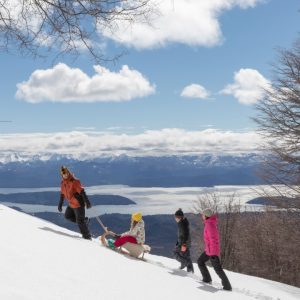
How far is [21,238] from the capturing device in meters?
8.20

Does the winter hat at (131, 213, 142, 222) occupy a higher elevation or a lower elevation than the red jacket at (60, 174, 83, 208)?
lower

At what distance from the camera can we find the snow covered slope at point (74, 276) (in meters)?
5.35

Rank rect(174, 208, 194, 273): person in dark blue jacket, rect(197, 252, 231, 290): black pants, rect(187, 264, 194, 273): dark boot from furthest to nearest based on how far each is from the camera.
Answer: rect(187, 264, 194, 273): dark boot < rect(174, 208, 194, 273): person in dark blue jacket < rect(197, 252, 231, 290): black pants

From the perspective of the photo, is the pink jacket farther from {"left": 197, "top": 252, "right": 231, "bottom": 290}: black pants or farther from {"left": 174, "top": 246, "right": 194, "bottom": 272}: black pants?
{"left": 174, "top": 246, "right": 194, "bottom": 272}: black pants

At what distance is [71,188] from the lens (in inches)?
461

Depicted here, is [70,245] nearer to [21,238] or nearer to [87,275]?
[21,238]

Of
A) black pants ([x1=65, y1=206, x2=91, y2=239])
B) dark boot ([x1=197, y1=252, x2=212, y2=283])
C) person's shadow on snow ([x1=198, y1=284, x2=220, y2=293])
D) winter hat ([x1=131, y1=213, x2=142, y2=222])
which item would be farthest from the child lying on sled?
person's shadow on snow ([x1=198, y1=284, x2=220, y2=293])

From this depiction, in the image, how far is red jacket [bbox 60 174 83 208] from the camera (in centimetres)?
Answer: 1167

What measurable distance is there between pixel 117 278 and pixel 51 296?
229 cm

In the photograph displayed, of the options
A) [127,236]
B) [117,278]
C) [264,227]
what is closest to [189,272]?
[127,236]

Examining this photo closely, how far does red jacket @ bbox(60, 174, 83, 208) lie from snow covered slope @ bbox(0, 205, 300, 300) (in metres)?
1.75

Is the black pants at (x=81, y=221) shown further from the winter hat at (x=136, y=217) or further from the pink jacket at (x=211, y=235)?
the pink jacket at (x=211, y=235)

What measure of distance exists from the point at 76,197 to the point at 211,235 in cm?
388

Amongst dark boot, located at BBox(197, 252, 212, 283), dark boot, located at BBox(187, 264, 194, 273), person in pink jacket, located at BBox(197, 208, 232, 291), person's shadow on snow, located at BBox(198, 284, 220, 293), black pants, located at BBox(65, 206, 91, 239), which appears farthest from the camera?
black pants, located at BBox(65, 206, 91, 239)
